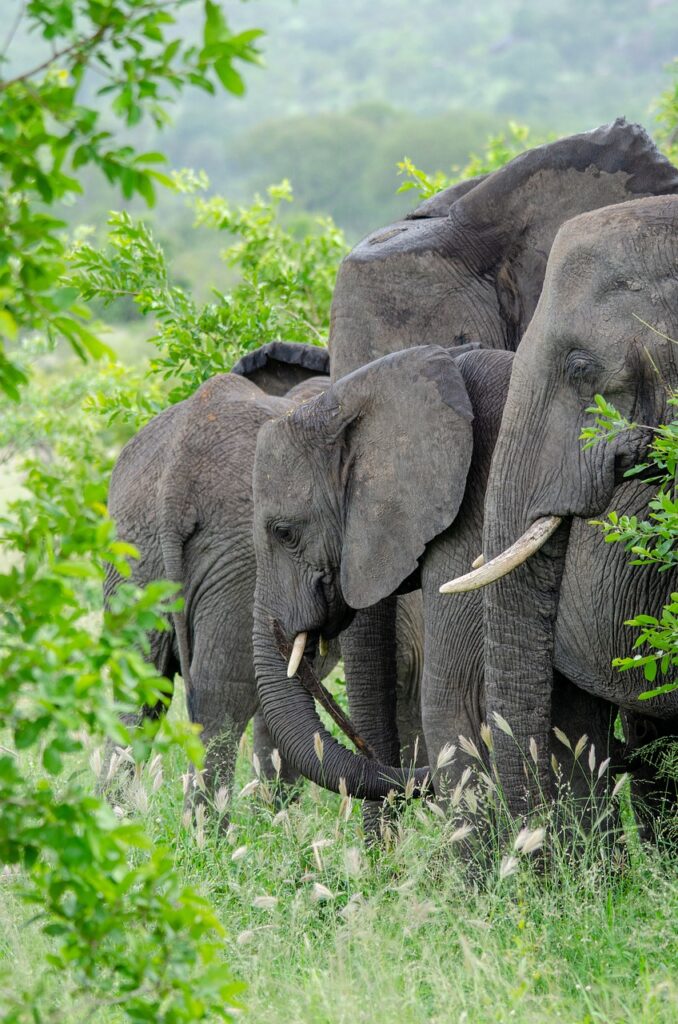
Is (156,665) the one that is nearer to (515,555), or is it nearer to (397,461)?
(397,461)

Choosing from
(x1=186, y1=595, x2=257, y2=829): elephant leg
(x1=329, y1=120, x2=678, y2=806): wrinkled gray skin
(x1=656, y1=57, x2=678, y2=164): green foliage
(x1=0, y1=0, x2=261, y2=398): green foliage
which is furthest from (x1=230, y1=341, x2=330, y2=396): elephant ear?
(x1=0, y1=0, x2=261, y2=398): green foliage

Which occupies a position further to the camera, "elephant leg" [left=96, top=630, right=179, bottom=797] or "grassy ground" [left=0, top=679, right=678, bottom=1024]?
"elephant leg" [left=96, top=630, right=179, bottom=797]

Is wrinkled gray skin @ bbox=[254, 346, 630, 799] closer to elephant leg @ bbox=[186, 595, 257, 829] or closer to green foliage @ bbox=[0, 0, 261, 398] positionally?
elephant leg @ bbox=[186, 595, 257, 829]

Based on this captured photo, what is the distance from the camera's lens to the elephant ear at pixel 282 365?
5.96 metres

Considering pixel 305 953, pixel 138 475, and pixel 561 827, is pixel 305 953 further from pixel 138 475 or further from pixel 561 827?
pixel 138 475

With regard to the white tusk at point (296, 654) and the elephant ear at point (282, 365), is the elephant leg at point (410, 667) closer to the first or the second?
the white tusk at point (296, 654)

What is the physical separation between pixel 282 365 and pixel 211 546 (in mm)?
1135

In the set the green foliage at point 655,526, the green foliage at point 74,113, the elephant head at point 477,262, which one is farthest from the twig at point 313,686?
the green foliage at point 74,113

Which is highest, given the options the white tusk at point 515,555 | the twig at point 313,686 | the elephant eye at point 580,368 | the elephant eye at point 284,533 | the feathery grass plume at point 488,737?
the elephant eye at point 580,368

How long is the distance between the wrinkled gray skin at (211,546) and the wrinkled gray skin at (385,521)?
0.39 metres

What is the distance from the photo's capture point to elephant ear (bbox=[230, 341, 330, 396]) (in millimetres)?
5965

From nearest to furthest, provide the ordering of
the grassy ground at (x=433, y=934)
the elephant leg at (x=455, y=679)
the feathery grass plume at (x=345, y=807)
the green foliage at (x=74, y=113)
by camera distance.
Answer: the green foliage at (x=74, y=113) < the grassy ground at (x=433, y=934) < the feathery grass plume at (x=345, y=807) < the elephant leg at (x=455, y=679)

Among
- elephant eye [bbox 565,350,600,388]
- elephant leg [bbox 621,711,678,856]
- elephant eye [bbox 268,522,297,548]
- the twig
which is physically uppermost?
elephant eye [bbox 565,350,600,388]

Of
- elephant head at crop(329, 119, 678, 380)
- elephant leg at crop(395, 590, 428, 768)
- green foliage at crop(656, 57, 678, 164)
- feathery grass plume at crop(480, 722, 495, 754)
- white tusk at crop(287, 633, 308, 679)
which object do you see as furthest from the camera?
green foliage at crop(656, 57, 678, 164)
